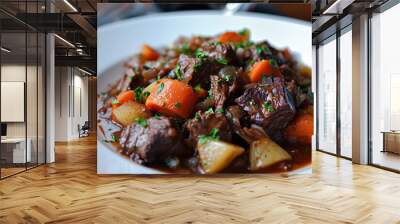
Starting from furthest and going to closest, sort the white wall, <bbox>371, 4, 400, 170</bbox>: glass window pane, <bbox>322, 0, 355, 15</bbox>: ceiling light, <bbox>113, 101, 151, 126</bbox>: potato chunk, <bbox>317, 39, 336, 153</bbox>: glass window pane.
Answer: the white wall, <bbox>317, 39, 336, 153</bbox>: glass window pane, <bbox>371, 4, 400, 170</bbox>: glass window pane, <bbox>322, 0, 355, 15</bbox>: ceiling light, <bbox>113, 101, 151, 126</bbox>: potato chunk

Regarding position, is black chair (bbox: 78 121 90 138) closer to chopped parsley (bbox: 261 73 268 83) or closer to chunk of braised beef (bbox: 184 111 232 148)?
chunk of braised beef (bbox: 184 111 232 148)

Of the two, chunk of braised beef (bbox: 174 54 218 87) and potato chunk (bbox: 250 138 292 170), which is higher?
chunk of braised beef (bbox: 174 54 218 87)

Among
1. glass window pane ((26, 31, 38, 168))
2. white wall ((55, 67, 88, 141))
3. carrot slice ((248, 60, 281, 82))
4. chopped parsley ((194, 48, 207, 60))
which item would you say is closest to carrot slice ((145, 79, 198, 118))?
chopped parsley ((194, 48, 207, 60))

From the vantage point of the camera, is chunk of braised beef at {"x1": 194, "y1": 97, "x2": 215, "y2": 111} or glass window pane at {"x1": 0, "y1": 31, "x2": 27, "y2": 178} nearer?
chunk of braised beef at {"x1": 194, "y1": 97, "x2": 215, "y2": 111}

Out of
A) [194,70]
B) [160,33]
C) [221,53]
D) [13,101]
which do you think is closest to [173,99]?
[194,70]

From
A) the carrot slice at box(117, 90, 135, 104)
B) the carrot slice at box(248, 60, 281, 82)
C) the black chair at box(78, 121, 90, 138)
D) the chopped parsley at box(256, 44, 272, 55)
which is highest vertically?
the chopped parsley at box(256, 44, 272, 55)

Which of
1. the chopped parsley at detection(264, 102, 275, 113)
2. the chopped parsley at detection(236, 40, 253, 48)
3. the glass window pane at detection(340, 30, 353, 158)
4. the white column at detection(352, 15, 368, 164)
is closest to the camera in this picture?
the chopped parsley at detection(264, 102, 275, 113)
